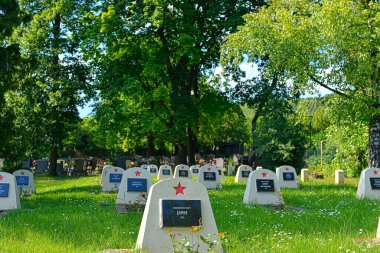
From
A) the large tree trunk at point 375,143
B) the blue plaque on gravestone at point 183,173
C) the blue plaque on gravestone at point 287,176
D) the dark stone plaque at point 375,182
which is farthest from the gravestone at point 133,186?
the large tree trunk at point 375,143

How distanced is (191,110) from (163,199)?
20.3 metres

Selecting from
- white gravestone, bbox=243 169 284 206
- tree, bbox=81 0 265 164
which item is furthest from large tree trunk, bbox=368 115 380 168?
tree, bbox=81 0 265 164

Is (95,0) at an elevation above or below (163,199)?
above

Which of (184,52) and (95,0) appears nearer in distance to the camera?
(184,52)

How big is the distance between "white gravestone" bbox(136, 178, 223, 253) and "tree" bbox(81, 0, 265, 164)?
18284mm

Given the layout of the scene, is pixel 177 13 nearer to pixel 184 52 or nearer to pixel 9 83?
pixel 184 52

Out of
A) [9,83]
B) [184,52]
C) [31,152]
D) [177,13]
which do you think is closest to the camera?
[9,83]

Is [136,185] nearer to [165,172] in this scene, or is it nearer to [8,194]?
[8,194]

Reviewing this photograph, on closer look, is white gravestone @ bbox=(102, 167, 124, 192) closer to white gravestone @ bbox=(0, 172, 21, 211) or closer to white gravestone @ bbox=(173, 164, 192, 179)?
white gravestone @ bbox=(173, 164, 192, 179)

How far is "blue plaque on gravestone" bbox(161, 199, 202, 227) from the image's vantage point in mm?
6910

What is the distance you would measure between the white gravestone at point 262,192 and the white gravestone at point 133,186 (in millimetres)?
2673

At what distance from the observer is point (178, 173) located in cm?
2170

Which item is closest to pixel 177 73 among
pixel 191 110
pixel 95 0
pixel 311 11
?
pixel 191 110

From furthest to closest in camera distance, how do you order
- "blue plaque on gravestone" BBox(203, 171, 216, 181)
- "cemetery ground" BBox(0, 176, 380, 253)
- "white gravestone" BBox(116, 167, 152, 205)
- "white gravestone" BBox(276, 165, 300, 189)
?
"blue plaque on gravestone" BBox(203, 171, 216, 181)
"white gravestone" BBox(276, 165, 300, 189)
"white gravestone" BBox(116, 167, 152, 205)
"cemetery ground" BBox(0, 176, 380, 253)
